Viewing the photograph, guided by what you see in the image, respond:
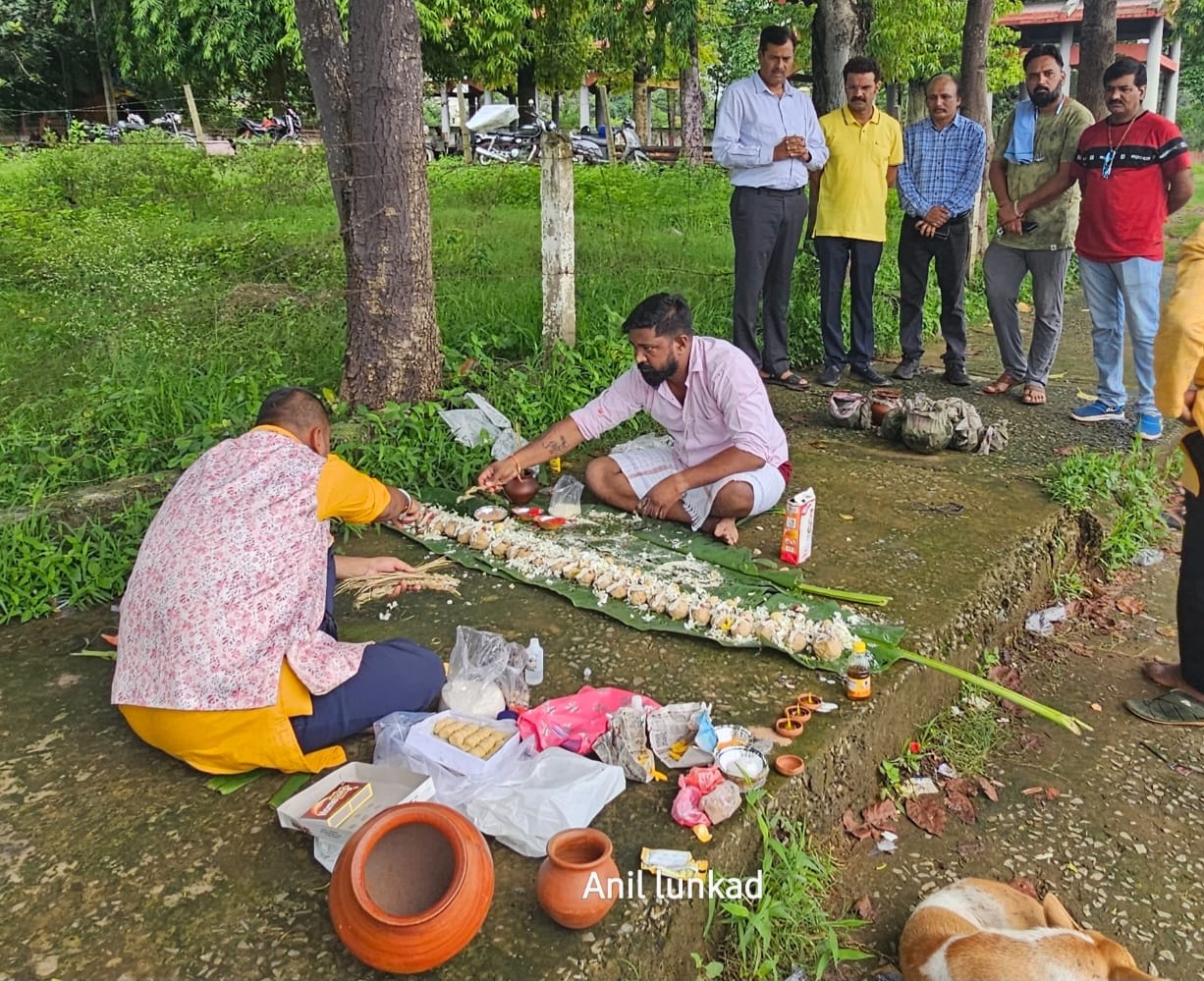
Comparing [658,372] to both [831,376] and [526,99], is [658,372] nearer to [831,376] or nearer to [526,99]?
[831,376]

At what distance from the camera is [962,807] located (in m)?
2.86

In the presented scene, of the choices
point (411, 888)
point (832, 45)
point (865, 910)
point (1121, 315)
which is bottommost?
point (865, 910)

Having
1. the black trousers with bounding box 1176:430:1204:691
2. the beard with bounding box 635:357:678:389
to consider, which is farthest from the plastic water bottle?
the black trousers with bounding box 1176:430:1204:691

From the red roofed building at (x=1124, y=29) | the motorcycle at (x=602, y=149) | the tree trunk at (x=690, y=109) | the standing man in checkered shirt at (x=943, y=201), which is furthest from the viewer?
the red roofed building at (x=1124, y=29)

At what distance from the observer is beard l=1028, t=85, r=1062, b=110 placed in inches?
211

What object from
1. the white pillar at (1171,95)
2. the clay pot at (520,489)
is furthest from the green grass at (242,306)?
the white pillar at (1171,95)

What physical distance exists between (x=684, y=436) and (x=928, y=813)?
1.94m

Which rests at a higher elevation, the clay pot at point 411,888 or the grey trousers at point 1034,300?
the grey trousers at point 1034,300

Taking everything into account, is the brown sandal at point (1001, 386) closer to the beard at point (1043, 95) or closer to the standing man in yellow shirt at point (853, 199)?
the standing man in yellow shirt at point (853, 199)

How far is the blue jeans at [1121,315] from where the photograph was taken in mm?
5062

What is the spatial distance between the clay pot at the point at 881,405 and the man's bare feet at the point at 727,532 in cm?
167

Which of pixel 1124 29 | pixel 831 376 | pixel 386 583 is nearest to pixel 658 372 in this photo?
pixel 386 583

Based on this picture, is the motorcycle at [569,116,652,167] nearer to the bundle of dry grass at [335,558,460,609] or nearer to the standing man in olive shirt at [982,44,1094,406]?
Result: the standing man in olive shirt at [982,44,1094,406]

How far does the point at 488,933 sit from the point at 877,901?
115 cm
